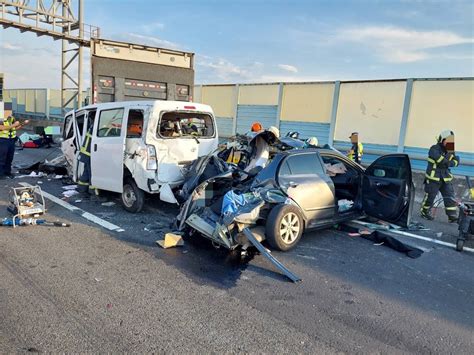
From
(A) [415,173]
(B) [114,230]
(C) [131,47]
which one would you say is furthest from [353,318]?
(C) [131,47]

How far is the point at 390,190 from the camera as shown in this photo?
5820mm

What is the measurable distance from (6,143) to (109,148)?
4453 millimetres

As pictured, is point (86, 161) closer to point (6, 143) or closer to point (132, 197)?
point (132, 197)

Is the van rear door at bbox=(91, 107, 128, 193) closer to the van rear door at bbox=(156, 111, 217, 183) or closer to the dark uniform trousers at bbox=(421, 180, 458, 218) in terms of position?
the van rear door at bbox=(156, 111, 217, 183)

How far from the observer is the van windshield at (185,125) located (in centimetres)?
654

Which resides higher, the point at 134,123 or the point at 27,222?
the point at 134,123

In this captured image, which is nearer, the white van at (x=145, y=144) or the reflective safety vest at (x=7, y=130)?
the white van at (x=145, y=144)

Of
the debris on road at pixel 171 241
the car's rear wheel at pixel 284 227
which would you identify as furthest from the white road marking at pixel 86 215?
the car's rear wheel at pixel 284 227

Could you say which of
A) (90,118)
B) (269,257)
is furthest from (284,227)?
(90,118)

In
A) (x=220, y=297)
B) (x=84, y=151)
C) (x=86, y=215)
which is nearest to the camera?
(x=220, y=297)

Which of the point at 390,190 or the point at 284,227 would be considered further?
the point at 390,190

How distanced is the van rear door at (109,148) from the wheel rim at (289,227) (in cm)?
312

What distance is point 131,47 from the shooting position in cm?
995

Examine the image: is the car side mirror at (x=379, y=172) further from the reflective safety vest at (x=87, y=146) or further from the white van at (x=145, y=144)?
the reflective safety vest at (x=87, y=146)
